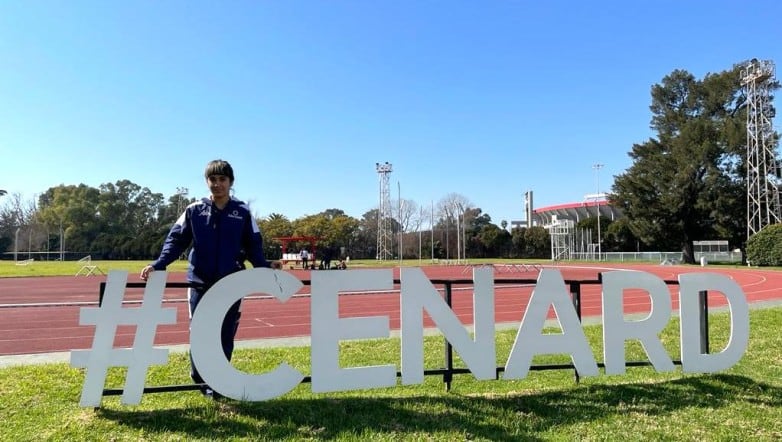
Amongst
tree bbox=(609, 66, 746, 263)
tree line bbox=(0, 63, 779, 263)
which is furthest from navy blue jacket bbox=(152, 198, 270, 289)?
tree bbox=(609, 66, 746, 263)

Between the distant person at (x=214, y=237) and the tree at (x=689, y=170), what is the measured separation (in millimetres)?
49541

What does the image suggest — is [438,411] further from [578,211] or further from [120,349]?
[578,211]

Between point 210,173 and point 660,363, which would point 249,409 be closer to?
point 210,173

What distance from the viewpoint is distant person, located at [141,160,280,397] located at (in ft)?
14.2

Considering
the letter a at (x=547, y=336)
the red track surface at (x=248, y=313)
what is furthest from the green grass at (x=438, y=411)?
the red track surface at (x=248, y=313)

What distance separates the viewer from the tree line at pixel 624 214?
46.6 meters

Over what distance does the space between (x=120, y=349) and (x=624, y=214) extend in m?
54.3

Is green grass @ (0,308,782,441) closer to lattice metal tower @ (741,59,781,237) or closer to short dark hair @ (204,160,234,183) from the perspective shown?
short dark hair @ (204,160,234,183)

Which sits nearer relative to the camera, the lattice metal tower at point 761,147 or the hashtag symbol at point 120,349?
the hashtag symbol at point 120,349

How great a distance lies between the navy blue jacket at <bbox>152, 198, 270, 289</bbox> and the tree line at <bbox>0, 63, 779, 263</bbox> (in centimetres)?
2898

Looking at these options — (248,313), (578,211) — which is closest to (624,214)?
(578,211)

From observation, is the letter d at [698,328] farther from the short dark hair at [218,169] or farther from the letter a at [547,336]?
the short dark hair at [218,169]

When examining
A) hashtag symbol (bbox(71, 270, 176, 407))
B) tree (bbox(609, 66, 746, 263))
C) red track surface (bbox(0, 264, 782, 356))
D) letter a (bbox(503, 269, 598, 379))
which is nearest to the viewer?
hashtag symbol (bbox(71, 270, 176, 407))

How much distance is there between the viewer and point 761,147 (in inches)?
1618
